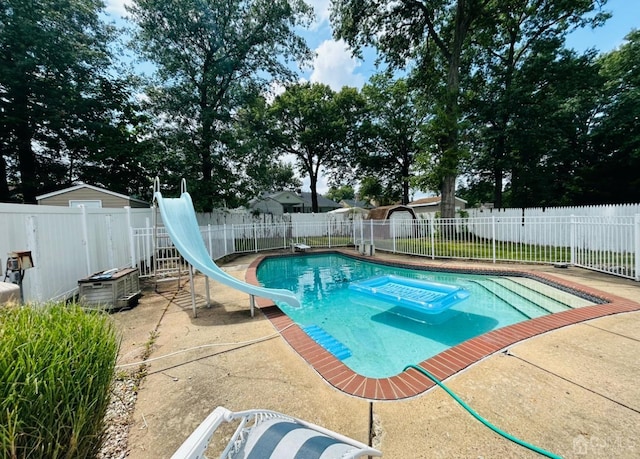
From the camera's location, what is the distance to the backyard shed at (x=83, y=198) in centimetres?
1047

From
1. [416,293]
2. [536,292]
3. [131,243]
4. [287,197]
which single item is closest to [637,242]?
[536,292]

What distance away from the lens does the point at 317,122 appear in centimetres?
2297

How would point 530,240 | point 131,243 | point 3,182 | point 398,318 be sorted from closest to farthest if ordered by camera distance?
point 398,318
point 131,243
point 530,240
point 3,182

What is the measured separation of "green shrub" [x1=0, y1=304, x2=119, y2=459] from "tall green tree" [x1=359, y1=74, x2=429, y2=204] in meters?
21.6

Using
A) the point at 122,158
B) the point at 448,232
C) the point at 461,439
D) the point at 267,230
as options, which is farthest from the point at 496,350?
the point at 122,158

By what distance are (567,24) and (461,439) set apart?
2356 centimetres

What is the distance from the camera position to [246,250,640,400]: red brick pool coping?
7.67 feet

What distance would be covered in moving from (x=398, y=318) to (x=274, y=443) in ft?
14.3

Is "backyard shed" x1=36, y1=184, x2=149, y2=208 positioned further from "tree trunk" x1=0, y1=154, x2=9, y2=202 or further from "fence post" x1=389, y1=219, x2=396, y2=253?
"fence post" x1=389, y1=219, x2=396, y2=253

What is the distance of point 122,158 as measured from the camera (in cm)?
1589

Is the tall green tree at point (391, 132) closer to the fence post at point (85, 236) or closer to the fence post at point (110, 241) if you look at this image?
the fence post at point (110, 241)

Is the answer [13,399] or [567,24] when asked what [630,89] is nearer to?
[567,24]

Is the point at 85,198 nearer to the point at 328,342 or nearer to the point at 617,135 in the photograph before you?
the point at 328,342

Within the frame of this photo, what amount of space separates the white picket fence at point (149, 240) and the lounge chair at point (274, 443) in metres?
2.26
